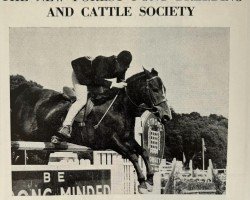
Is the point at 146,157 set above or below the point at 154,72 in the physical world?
below

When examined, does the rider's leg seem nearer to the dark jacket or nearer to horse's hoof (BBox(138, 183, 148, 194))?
the dark jacket

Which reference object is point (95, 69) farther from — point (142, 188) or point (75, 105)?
point (142, 188)

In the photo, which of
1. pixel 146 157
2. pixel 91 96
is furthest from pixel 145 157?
A: pixel 91 96

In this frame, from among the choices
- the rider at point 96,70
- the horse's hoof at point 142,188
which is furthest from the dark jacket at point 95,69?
the horse's hoof at point 142,188

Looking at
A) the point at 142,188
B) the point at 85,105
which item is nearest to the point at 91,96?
the point at 85,105

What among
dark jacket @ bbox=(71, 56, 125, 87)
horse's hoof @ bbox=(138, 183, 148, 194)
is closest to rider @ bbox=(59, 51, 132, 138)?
dark jacket @ bbox=(71, 56, 125, 87)

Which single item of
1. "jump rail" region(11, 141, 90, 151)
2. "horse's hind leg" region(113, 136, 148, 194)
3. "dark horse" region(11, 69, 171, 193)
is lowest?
"horse's hind leg" region(113, 136, 148, 194)

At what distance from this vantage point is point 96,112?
0.54 metres

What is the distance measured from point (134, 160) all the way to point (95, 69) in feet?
0.40

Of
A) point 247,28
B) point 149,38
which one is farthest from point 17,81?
point 247,28

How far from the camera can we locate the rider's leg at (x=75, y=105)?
0.54 metres

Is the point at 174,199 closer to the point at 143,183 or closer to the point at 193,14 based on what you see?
the point at 143,183

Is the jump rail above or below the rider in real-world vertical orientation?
below

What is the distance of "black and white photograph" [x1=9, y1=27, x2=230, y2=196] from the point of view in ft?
1.76
